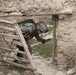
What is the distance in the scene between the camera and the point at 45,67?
727 cm

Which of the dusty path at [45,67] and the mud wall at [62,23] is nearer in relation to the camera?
the mud wall at [62,23]

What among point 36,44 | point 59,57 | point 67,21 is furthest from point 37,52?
point 67,21

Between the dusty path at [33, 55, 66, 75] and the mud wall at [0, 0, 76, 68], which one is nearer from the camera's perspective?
Answer: the mud wall at [0, 0, 76, 68]

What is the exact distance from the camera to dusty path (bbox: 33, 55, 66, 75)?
6863 mm

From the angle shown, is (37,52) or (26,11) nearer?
(26,11)

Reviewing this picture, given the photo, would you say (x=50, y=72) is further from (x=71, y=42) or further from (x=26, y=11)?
(x=26, y=11)

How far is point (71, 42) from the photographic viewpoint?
264 inches

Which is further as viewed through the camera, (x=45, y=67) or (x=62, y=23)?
(x=45, y=67)

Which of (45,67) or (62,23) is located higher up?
(62,23)

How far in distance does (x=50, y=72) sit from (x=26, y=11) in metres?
1.73

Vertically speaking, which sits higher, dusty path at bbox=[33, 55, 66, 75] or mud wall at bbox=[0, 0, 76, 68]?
mud wall at bbox=[0, 0, 76, 68]

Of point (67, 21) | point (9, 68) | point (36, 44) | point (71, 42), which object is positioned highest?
point (67, 21)

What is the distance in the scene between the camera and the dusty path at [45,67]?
6863 mm

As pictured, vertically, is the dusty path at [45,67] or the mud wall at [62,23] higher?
the mud wall at [62,23]
